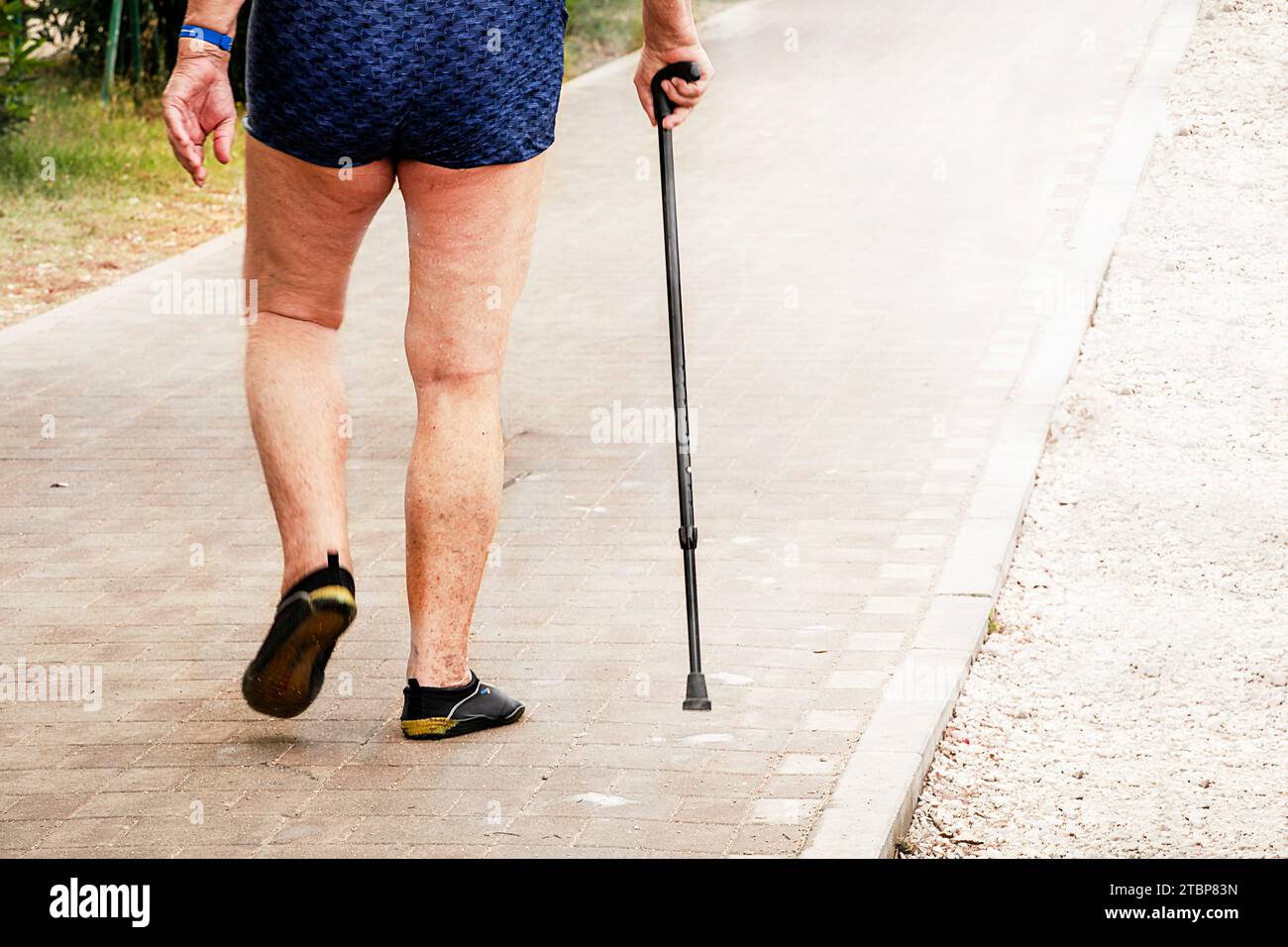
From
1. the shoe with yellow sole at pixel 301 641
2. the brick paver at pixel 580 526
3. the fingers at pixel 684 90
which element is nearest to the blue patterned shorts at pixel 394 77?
the fingers at pixel 684 90

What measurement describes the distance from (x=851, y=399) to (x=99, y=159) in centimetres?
632

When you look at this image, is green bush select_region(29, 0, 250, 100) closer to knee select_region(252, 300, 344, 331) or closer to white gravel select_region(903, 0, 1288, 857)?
white gravel select_region(903, 0, 1288, 857)

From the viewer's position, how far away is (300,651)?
407cm

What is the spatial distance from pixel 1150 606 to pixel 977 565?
0.48 meters

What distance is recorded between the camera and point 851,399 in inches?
292

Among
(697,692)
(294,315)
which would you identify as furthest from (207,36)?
(697,692)

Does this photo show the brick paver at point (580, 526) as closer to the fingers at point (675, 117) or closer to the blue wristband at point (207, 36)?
the fingers at point (675, 117)

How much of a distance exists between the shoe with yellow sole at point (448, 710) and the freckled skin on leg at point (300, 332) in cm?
40

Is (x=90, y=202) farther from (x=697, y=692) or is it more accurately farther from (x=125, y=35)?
(x=697, y=692)

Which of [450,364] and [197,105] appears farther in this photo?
[450,364]

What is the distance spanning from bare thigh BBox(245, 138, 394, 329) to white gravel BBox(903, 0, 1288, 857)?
1.67m

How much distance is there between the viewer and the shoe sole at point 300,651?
4.05 metres
